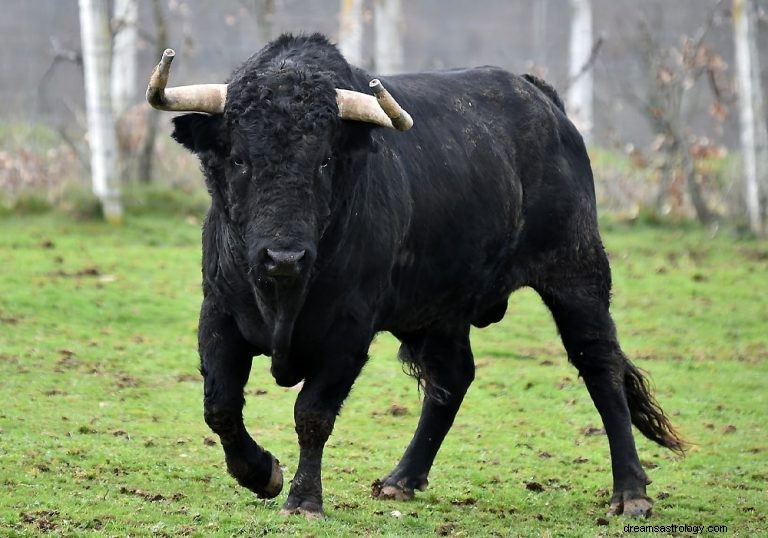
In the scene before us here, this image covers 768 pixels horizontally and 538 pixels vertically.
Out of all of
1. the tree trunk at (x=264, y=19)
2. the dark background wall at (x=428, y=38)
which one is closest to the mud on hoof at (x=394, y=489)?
the tree trunk at (x=264, y=19)

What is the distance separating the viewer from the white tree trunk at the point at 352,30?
23.6 meters

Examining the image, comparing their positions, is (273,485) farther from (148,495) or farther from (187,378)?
(187,378)

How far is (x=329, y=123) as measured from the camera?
5852 mm

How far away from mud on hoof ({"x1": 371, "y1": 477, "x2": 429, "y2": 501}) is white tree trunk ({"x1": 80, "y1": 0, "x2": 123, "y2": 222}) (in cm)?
998

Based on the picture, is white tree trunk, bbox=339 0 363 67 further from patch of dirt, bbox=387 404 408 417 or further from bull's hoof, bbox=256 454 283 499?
bull's hoof, bbox=256 454 283 499

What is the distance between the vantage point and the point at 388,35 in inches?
834

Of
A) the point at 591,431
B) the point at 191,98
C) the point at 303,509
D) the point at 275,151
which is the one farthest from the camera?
the point at 591,431

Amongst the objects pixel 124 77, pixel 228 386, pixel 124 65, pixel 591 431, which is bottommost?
A: pixel 591 431

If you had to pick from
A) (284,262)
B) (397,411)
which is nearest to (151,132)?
(397,411)

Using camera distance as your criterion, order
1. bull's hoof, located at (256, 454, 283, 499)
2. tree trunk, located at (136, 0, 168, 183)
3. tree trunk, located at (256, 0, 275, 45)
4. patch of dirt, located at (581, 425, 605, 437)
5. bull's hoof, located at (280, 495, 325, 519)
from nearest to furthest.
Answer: bull's hoof, located at (280, 495, 325, 519) < bull's hoof, located at (256, 454, 283, 499) < patch of dirt, located at (581, 425, 605, 437) < tree trunk, located at (136, 0, 168, 183) < tree trunk, located at (256, 0, 275, 45)

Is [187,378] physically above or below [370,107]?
below

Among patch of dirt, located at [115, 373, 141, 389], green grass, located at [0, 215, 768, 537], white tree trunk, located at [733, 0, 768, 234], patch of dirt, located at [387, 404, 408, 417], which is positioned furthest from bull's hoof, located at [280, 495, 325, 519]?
white tree trunk, located at [733, 0, 768, 234]

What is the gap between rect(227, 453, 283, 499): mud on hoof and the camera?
20.7 feet

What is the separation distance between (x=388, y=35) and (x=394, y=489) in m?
14.8
